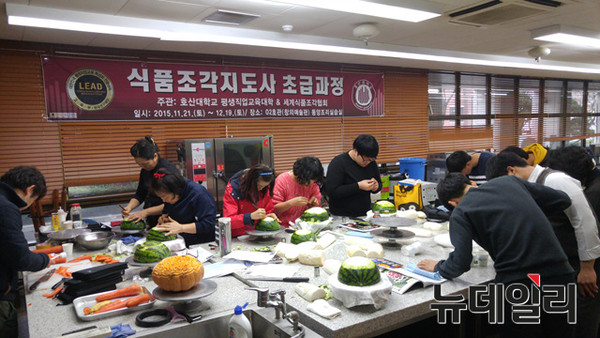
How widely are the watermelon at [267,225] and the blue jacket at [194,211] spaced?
0.42m

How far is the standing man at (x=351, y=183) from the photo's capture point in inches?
157

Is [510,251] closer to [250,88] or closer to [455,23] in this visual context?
[455,23]

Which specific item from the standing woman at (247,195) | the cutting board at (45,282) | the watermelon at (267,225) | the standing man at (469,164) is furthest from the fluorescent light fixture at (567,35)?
the cutting board at (45,282)

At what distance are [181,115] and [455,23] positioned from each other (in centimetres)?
362

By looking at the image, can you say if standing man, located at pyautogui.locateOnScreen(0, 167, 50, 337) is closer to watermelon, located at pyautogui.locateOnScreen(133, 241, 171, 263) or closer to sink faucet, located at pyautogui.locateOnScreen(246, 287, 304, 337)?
watermelon, located at pyautogui.locateOnScreen(133, 241, 171, 263)

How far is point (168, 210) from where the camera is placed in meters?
3.39

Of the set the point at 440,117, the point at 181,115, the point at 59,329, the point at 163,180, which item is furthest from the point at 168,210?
the point at 440,117

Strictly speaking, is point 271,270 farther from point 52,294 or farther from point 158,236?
point 52,294

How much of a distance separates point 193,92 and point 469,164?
3.68m

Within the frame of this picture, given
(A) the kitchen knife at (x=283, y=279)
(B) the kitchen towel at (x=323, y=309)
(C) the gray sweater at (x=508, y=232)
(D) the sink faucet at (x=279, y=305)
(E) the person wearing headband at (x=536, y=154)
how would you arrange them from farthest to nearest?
(E) the person wearing headband at (x=536, y=154)
(A) the kitchen knife at (x=283, y=279)
(C) the gray sweater at (x=508, y=232)
(B) the kitchen towel at (x=323, y=309)
(D) the sink faucet at (x=279, y=305)

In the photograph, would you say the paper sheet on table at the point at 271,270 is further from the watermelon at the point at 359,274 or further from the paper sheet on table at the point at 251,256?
the watermelon at the point at 359,274

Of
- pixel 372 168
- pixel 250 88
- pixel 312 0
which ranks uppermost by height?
pixel 312 0

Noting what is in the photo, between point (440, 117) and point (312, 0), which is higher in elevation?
point (312, 0)

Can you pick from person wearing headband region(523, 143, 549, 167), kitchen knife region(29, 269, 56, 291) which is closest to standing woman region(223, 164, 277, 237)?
kitchen knife region(29, 269, 56, 291)
